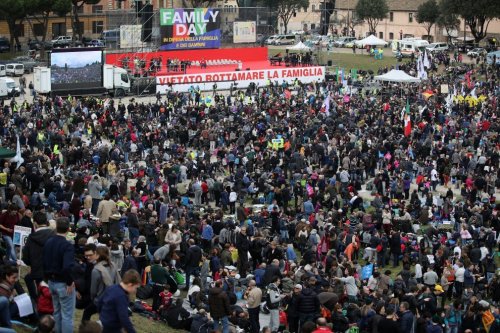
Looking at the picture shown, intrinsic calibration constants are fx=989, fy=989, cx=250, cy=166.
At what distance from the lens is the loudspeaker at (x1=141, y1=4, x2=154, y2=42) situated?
199 feet

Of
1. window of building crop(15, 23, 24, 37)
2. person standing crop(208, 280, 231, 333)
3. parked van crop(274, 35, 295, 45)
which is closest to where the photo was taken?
person standing crop(208, 280, 231, 333)

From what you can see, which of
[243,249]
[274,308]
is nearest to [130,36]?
[243,249]

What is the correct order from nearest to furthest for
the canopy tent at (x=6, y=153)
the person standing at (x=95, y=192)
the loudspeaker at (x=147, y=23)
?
the person standing at (x=95, y=192)
the canopy tent at (x=6, y=153)
the loudspeaker at (x=147, y=23)

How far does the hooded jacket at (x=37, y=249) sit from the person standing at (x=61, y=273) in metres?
0.69

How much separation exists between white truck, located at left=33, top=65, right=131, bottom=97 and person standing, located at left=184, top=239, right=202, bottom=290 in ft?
105

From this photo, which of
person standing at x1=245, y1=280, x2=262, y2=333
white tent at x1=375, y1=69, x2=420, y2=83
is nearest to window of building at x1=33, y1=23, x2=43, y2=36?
white tent at x1=375, y1=69, x2=420, y2=83

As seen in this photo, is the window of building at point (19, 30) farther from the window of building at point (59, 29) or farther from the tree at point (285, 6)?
the tree at point (285, 6)

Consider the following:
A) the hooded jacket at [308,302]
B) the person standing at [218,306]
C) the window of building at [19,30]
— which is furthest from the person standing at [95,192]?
the window of building at [19,30]

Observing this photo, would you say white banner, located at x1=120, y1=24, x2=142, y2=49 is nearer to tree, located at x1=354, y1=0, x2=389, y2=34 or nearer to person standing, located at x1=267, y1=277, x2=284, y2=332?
tree, located at x1=354, y1=0, x2=389, y2=34

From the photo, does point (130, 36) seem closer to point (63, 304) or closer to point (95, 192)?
point (95, 192)

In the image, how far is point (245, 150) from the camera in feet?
116

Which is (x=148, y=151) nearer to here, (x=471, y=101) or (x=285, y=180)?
→ (x=285, y=180)

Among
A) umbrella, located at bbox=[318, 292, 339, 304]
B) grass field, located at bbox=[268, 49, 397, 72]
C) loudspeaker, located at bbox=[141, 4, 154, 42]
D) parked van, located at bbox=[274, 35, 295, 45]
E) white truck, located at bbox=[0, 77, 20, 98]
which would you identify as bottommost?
umbrella, located at bbox=[318, 292, 339, 304]

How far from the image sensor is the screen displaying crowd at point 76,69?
1983 inches
